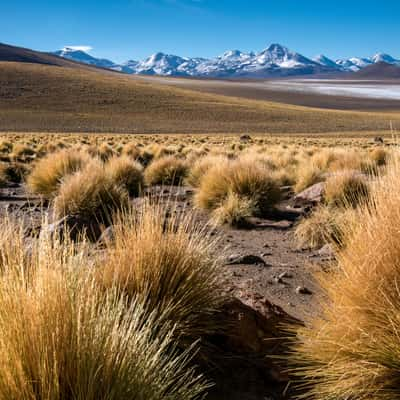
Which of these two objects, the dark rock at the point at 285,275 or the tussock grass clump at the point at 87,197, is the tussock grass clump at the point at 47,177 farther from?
the dark rock at the point at 285,275

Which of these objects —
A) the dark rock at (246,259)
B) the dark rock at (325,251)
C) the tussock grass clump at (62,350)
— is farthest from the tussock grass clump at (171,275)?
the dark rock at (325,251)

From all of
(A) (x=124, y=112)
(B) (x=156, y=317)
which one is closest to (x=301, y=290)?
(B) (x=156, y=317)

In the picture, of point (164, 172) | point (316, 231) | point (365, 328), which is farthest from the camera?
point (164, 172)

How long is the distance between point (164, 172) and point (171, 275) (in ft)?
28.1

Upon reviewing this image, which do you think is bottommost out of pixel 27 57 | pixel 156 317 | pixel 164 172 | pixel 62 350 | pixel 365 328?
pixel 164 172

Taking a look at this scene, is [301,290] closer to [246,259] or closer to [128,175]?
[246,259]

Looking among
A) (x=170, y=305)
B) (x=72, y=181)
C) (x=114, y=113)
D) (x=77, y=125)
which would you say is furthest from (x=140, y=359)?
(x=114, y=113)

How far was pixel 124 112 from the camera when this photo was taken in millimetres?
67500

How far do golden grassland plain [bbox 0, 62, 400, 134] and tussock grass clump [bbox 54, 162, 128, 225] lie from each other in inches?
1722

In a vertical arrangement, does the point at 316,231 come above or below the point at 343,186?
below

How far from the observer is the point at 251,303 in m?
3.57

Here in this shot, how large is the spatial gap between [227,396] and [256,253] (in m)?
3.06

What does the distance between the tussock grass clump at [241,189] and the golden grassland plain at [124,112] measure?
43.3m

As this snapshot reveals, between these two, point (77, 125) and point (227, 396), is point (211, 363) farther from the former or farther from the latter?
point (77, 125)
